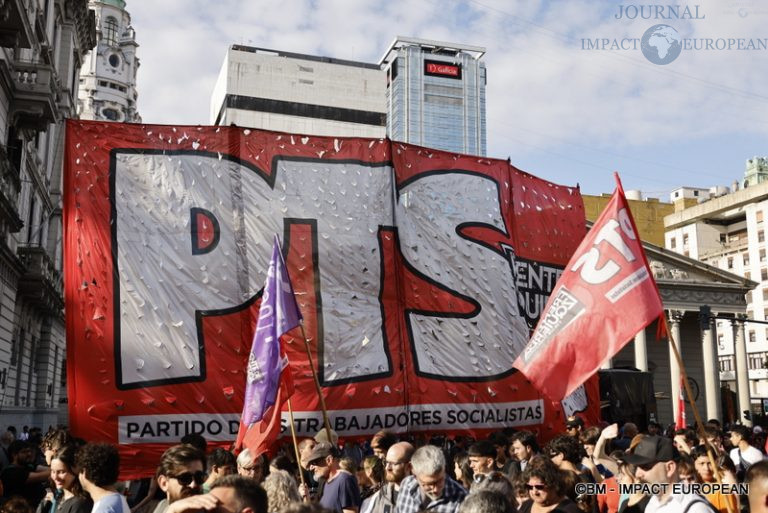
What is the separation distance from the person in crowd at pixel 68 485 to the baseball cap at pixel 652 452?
11.8ft

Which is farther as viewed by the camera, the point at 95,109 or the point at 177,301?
the point at 95,109

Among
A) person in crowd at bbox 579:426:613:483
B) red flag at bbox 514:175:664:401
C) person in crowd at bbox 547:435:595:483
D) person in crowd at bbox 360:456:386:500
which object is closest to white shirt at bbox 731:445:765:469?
person in crowd at bbox 579:426:613:483

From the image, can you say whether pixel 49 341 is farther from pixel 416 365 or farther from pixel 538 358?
pixel 538 358

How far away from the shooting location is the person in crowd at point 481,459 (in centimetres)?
633

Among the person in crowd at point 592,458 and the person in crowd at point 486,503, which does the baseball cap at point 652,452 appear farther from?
the person in crowd at point 486,503

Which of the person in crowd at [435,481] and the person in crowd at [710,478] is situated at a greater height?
the person in crowd at [435,481]

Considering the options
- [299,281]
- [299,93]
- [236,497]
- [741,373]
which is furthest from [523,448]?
[299,93]

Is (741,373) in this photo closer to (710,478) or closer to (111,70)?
(710,478)

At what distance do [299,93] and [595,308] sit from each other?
8678 cm

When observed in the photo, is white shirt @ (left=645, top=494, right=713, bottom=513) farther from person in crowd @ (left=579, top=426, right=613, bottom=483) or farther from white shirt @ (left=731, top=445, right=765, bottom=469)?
white shirt @ (left=731, top=445, right=765, bottom=469)

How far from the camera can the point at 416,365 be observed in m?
8.65

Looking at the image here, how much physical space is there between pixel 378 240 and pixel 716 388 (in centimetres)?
4981

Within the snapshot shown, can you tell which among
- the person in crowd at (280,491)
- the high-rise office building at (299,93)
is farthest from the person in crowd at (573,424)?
the high-rise office building at (299,93)

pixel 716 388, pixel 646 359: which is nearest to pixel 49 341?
pixel 646 359
